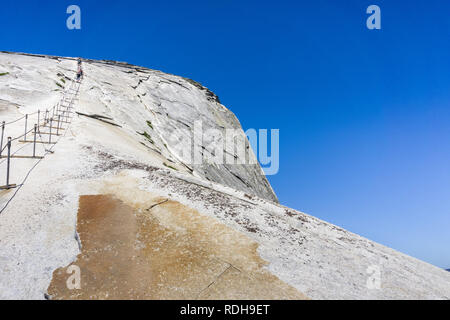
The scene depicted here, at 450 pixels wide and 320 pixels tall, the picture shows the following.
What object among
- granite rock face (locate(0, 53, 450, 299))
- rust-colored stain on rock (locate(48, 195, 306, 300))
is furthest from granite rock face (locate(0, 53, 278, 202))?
rust-colored stain on rock (locate(48, 195, 306, 300))

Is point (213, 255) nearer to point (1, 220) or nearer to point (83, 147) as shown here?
point (1, 220)

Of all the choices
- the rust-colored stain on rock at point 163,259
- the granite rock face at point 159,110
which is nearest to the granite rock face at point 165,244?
the rust-colored stain on rock at point 163,259

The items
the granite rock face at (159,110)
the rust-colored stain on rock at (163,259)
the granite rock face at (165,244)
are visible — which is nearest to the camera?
the rust-colored stain on rock at (163,259)

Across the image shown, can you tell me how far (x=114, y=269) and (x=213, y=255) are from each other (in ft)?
6.83

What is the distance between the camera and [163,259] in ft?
19.9

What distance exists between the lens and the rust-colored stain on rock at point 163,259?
5.18 m

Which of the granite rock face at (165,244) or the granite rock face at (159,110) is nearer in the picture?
the granite rock face at (165,244)

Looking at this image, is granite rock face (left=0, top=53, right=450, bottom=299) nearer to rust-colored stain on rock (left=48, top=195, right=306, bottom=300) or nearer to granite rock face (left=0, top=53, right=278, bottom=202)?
rust-colored stain on rock (left=48, top=195, right=306, bottom=300)

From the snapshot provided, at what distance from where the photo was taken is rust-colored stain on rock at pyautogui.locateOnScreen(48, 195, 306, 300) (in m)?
5.18

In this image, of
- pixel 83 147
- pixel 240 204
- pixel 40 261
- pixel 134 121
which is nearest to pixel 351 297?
pixel 240 204

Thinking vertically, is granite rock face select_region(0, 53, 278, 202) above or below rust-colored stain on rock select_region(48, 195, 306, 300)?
above

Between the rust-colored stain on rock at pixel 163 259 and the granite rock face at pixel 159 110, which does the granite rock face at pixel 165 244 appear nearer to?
the rust-colored stain on rock at pixel 163 259

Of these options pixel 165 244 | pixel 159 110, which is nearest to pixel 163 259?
pixel 165 244
